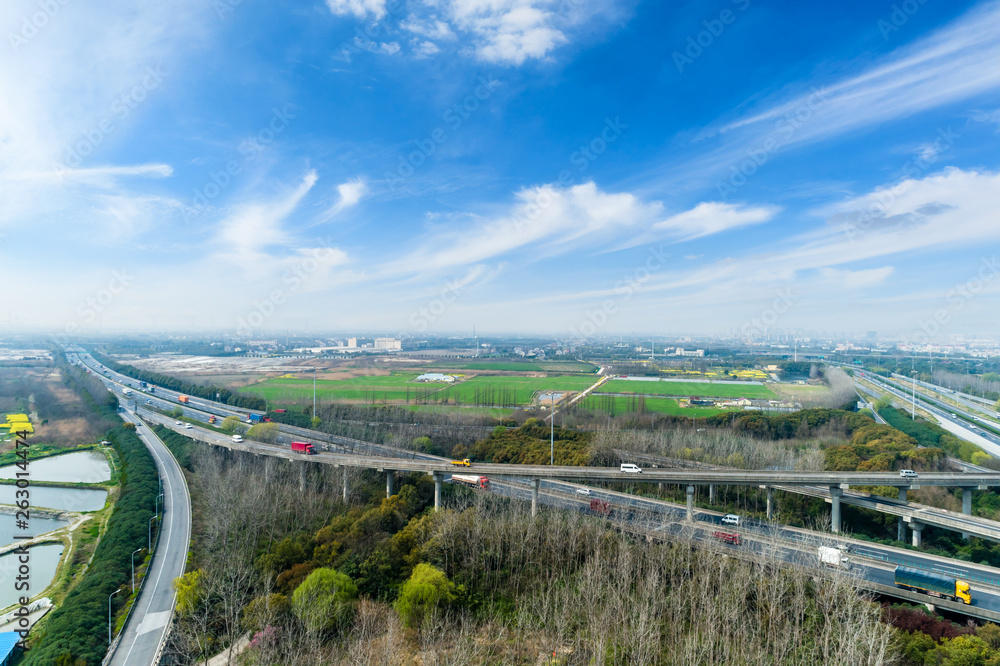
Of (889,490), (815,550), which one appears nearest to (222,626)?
(815,550)

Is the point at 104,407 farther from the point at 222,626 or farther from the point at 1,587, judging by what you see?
the point at 222,626

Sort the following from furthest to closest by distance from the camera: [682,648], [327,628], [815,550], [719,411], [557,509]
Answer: [719,411] → [557,509] → [815,550] → [327,628] → [682,648]

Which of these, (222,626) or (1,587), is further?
(1,587)

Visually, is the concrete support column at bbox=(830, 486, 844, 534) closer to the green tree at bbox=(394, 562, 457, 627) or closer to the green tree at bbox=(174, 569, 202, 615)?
the green tree at bbox=(394, 562, 457, 627)

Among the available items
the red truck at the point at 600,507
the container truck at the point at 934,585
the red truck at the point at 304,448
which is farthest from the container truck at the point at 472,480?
the container truck at the point at 934,585

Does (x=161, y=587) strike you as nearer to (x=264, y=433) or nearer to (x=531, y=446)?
(x=264, y=433)
